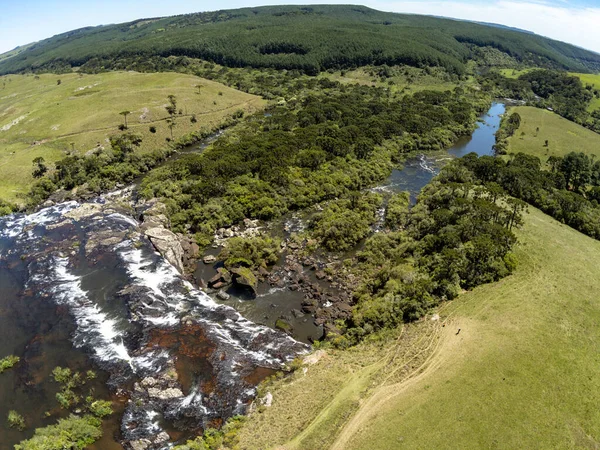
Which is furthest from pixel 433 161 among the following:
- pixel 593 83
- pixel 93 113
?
pixel 593 83

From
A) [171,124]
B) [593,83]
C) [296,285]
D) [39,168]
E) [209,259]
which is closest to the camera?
[296,285]

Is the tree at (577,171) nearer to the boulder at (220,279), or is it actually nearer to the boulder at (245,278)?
the boulder at (245,278)

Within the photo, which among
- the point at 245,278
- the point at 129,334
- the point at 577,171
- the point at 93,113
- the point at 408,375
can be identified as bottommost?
the point at 408,375

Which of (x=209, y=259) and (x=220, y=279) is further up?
Result: (x=209, y=259)

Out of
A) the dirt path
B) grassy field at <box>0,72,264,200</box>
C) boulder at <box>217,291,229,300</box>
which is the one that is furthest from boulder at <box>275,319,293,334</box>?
grassy field at <box>0,72,264,200</box>

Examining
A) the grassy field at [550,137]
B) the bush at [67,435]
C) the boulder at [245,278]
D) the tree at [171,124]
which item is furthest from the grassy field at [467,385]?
the tree at [171,124]

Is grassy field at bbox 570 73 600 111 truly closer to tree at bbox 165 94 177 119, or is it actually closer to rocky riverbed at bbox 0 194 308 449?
tree at bbox 165 94 177 119

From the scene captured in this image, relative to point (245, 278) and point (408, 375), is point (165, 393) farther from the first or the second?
point (408, 375)
